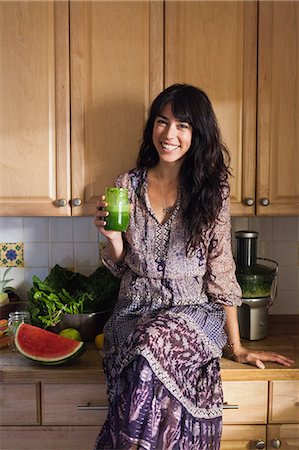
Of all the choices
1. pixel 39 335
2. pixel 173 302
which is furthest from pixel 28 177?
pixel 173 302

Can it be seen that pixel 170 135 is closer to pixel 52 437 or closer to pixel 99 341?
pixel 99 341

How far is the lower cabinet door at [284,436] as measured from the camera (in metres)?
1.83

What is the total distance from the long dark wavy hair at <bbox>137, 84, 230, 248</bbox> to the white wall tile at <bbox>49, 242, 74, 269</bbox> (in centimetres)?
72

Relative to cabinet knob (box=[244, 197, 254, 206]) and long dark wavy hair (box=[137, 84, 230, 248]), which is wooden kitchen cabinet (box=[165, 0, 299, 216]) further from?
long dark wavy hair (box=[137, 84, 230, 248])

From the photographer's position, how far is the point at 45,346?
1.85m

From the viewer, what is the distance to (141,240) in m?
1.86

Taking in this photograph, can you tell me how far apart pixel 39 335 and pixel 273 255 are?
3.75 feet

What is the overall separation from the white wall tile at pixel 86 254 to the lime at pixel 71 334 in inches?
18.7

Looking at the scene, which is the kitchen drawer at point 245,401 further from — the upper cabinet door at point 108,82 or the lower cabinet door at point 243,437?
the upper cabinet door at point 108,82

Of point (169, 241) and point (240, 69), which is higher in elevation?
point (240, 69)

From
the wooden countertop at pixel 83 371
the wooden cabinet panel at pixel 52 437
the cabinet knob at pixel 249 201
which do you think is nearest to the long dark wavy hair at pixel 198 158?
the cabinet knob at pixel 249 201

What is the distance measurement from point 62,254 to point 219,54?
112cm

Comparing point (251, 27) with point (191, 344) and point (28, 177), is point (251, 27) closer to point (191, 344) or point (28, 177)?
point (28, 177)

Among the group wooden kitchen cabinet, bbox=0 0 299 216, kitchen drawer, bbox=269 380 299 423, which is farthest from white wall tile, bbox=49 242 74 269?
kitchen drawer, bbox=269 380 299 423
